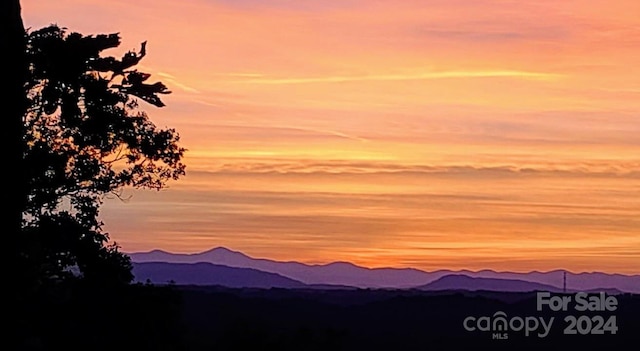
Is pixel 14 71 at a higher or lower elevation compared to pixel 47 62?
lower

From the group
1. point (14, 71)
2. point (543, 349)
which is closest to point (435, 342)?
point (543, 349)

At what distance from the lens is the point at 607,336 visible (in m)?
113

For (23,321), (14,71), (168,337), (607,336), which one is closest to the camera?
(14,71)

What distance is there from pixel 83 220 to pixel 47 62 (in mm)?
3313

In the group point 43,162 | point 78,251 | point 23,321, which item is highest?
point 43,162

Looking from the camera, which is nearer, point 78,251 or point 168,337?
point 78,251

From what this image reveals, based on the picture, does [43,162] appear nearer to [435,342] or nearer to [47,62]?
[47,62]

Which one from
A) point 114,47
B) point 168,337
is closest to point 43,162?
point 114,47

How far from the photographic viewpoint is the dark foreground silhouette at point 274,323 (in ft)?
78.7

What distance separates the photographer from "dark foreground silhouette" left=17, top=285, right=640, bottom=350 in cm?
2400

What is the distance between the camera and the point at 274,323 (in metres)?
85.2

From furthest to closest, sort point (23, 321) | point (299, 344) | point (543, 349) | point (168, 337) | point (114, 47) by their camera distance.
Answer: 1. point (543, 349)
2. point (299, 344)
3. point (168, 337)
4. point (114, 47)
5. point (23, 321)

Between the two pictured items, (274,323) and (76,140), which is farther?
(274,323)

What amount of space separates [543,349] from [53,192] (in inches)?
3160
